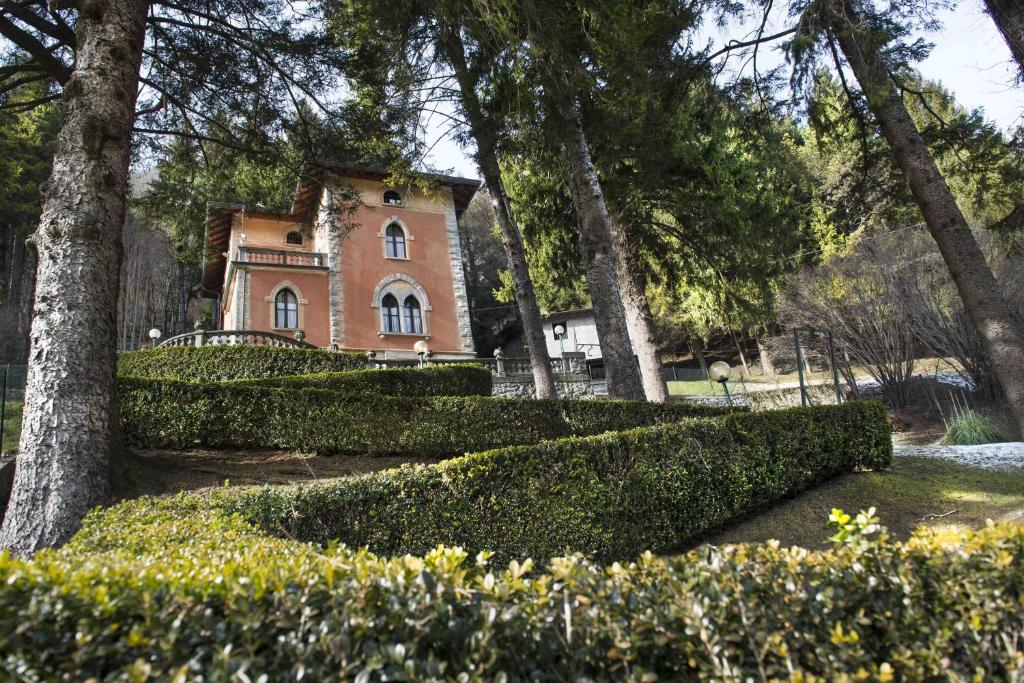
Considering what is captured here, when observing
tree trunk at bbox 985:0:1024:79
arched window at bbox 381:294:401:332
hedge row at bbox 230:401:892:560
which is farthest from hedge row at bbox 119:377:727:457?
arched window at bbox 381:294:401:332

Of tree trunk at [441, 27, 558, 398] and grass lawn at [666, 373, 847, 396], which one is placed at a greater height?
tree trunk at [441, 27, 558, 398]

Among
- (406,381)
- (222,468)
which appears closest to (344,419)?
(222,468)

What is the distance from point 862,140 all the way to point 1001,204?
2366 millimetres

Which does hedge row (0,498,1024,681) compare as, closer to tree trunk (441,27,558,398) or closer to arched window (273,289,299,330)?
tree trunk (441,27,558,398)

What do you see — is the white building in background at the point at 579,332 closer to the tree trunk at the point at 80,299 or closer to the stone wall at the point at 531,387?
the stone wall at the point at 531,387

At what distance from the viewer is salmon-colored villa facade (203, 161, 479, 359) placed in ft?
67.9

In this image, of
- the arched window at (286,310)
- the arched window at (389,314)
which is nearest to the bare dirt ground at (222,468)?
the arched window at (286,310)

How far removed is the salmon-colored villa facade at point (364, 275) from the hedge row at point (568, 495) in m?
16.1

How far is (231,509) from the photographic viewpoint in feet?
12.0

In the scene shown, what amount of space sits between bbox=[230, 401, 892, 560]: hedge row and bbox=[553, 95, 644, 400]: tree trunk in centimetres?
224

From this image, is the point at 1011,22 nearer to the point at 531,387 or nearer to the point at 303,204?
the point at 303,204

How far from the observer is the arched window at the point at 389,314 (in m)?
21.9

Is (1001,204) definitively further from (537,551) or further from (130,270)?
(130,270)

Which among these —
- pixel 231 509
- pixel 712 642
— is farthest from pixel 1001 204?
pixel 231 509
